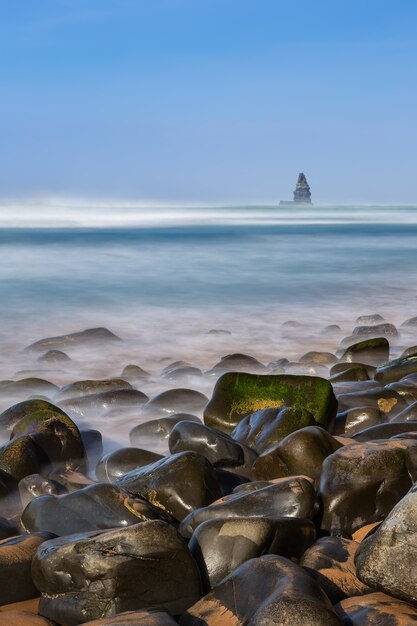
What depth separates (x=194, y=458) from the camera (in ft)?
11.7

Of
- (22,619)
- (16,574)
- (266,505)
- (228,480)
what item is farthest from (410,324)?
(22,619)

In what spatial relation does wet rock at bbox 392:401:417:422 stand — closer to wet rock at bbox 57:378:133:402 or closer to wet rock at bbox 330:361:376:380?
wet rock at bbox 330:361:376:380

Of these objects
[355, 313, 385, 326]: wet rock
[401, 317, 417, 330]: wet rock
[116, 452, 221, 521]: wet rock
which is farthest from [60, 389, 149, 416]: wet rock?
[355, 313, 385, 326]: wet rock

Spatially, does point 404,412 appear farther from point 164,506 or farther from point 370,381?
point 164,506

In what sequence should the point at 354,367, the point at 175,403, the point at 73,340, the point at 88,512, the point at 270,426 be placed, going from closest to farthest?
the point at 88,512 < the point at 270,426 < the point at 175,403 < the point at 354,367 < the point at 73,340

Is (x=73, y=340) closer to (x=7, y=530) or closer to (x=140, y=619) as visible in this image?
(x=7, y=530)

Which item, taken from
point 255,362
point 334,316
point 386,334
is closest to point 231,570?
point 255,362

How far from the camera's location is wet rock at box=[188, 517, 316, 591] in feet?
8.97

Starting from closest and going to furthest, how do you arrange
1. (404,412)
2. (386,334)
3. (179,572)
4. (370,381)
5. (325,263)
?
(179,572), (404,412), (370,381), (386,334), (325,263)

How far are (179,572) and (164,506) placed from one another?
2.78 feet

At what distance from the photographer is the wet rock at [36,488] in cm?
383

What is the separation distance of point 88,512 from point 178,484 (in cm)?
48

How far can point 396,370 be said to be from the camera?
20.0 ft

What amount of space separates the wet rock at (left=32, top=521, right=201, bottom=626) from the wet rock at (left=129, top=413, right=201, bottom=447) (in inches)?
89.0
